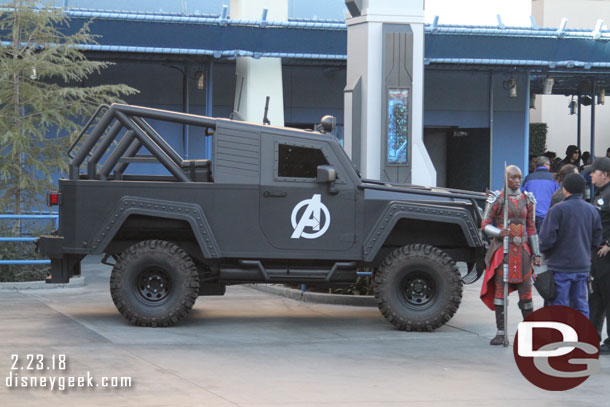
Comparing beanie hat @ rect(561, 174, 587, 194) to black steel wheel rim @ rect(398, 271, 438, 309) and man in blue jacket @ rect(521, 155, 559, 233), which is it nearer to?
black steel wheel rim @ rect(398, 271, 438, 309)

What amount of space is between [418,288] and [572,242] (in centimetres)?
225

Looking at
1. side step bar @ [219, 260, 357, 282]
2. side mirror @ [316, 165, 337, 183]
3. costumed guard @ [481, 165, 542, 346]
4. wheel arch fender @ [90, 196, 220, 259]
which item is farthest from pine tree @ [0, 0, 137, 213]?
costumed guard @ [481, 165, 542, 346]

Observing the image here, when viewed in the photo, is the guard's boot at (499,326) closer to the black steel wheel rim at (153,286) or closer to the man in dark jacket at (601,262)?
the man in dark jacket at (601,262)

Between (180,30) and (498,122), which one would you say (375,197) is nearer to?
(180,30)

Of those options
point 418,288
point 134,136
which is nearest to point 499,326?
point 418,288

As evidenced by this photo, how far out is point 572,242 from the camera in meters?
10.4

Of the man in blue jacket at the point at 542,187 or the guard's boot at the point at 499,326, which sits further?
the man in blue jacket at the point at 542,187

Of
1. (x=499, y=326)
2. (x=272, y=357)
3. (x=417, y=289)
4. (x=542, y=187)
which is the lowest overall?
(x=272, y=357)

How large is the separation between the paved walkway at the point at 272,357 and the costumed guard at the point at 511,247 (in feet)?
1.73

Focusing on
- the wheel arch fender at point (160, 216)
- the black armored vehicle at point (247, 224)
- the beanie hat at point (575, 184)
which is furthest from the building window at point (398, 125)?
the beanie hat at point (575, 184)

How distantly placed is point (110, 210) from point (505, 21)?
1369cm

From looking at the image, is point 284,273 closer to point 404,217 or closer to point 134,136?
point 404,217

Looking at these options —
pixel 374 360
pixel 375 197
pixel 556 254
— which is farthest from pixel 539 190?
pixel 374 360

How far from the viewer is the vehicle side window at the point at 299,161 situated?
483 inches
